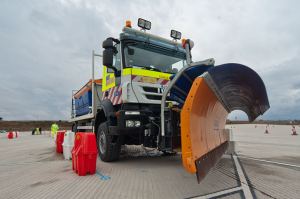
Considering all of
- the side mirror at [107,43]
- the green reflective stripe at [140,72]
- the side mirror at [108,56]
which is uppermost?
the side mirror at [107,43]

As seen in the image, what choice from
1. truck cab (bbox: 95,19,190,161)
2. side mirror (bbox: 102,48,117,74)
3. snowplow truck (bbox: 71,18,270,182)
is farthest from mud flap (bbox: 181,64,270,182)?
side mirror (bbox: 102,48,117,74)

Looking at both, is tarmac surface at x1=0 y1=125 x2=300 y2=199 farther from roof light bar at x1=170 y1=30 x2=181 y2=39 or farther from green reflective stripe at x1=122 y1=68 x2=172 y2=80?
roof light bar at x1=170 y1=30 x2=181 y2=39

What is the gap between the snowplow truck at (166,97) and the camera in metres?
3.29

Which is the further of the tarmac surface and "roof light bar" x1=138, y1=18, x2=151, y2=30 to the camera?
"roof light bar" x1=138, y1=18, x2=151, y2=30

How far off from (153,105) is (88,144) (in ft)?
5.50

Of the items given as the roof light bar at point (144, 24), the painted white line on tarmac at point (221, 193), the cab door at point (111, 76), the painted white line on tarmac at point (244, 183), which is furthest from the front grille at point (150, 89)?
the painted white line on tarmac at point (221, 193)

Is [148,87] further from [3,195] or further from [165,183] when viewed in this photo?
[3,195]

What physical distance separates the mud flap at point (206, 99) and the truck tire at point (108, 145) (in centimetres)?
230

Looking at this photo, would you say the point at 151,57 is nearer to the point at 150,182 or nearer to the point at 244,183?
the point at 150,182

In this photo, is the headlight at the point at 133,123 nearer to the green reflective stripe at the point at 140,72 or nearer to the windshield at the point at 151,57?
the green reflective stripe at the point at 140,72

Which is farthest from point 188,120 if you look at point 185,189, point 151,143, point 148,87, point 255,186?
point 148,87

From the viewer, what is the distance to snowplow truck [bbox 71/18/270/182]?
3291mm

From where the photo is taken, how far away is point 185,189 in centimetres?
368

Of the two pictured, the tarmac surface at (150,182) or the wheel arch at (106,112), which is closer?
the tarmac surface at (150,182)
